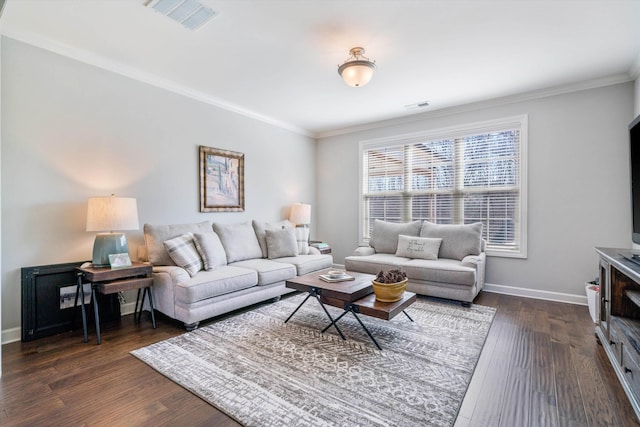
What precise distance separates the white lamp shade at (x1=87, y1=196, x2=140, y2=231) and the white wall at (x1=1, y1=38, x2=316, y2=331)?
0.39 m

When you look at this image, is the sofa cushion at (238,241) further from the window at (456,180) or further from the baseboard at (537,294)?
the baseboard at (537,294)

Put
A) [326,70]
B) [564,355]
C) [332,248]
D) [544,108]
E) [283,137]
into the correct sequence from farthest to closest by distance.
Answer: [332,248] → [283,137] → [544,108] → [326,70] → [564,355]

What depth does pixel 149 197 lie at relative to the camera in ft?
11.7

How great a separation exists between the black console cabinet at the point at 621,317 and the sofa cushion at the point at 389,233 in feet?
7.45

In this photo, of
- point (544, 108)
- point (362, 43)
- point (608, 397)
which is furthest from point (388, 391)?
point (544, 108)

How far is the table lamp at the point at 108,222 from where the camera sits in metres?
2.79

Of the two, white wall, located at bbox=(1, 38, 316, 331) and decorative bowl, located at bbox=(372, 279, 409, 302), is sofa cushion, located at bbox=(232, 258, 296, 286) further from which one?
decorative bowl, located at bbox=(372, 279, 409, 302)

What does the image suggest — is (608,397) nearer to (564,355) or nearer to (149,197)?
(564,355)

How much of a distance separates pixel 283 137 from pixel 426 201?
2.64 metres

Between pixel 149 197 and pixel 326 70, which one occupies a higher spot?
pixel 326 70

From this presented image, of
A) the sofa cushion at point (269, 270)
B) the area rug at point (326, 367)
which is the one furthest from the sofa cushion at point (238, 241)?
the area rug at point (326, 367)

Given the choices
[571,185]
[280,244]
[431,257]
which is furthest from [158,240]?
[571,185]

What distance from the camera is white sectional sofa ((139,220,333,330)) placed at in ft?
9.62

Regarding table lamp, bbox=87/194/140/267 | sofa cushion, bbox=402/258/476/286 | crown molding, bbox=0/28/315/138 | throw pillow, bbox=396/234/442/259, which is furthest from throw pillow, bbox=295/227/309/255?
table lamp, bbox=87/194/140/267
